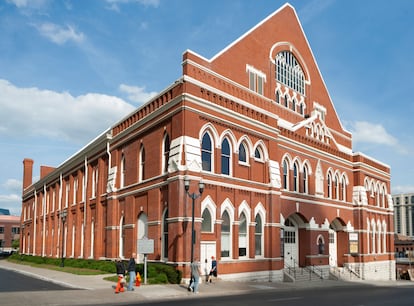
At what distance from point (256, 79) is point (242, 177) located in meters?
8.97

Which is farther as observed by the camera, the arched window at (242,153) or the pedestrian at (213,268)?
the arched window at (242,153)

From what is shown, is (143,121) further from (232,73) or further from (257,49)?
(257,49)

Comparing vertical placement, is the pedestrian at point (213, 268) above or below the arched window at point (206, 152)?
below

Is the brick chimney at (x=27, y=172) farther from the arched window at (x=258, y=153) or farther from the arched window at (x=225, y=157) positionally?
the arched window at (x=225, y=157)

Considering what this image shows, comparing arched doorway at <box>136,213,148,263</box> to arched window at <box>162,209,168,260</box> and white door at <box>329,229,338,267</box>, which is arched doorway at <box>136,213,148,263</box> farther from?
white door at <box>329,229,338,267</box>

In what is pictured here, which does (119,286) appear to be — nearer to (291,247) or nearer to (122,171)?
(122,171)

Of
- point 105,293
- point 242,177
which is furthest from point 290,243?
point 105,293

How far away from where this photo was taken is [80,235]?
39.8m

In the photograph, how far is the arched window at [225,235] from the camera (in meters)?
26.4

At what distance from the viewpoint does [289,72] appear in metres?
38.9

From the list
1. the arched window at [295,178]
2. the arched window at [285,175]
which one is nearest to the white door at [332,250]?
the arched window at [295,178]

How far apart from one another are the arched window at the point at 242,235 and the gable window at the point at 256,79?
32.9 ft

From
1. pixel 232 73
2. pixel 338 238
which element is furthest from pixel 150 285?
pixel 338 238

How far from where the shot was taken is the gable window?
33375 millimetres
